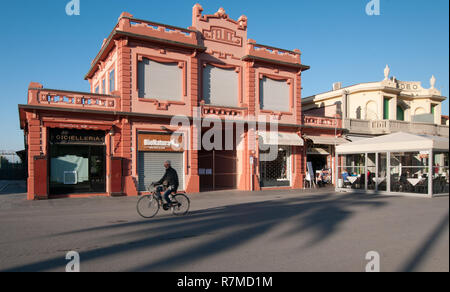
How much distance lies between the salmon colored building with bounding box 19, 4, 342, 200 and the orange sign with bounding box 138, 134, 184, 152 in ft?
0.18

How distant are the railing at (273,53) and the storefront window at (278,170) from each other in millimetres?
6110

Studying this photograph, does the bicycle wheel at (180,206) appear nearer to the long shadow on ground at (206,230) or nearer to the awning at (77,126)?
the long shadow on ground at (206,230)

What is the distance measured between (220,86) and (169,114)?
4105mm

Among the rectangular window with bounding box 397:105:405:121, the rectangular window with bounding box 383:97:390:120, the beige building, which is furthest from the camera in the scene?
the rectangular window with bounding box 397:105:405:121

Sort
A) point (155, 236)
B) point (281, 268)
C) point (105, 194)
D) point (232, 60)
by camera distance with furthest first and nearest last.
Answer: point (232, 60), point (105, 194), point (155, 236), point (281, 268)

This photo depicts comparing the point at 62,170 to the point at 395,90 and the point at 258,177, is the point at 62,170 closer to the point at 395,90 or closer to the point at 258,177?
the point at 258,177

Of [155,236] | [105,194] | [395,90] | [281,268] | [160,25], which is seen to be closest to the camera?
[281,268]

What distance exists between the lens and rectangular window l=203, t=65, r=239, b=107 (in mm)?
20906

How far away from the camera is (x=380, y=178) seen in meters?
18.0

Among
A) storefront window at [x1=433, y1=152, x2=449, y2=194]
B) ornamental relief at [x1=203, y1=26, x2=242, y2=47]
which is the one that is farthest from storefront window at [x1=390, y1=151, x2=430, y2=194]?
ornamental relief at [x1=203, y1=26, x2=242, y2=47]

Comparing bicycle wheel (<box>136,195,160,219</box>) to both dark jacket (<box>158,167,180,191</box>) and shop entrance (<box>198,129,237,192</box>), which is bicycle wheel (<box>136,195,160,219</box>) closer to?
dark jacket (<box>158,167,180,191</box>)

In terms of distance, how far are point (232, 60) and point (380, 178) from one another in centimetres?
1115

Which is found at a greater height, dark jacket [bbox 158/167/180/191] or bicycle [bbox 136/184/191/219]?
dark jacket [bbox 158/167/180/191]

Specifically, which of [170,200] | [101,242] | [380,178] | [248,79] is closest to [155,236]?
[101,242]
